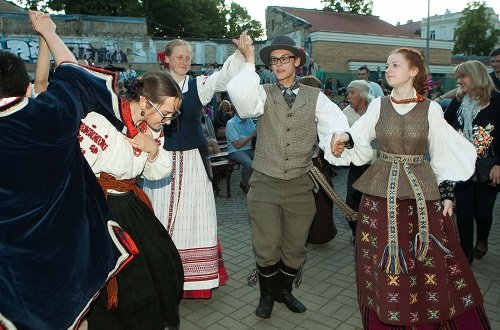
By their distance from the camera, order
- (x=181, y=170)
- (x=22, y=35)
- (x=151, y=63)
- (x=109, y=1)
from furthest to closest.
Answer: (x=109, y=1) < (x=151, y=63) < (x=22, y=35) < (x=181, y=170)

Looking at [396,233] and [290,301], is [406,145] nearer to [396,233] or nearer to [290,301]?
[396,233]

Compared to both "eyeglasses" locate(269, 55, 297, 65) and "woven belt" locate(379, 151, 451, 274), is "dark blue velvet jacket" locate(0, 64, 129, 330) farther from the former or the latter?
"woven belt" locate(379, 151, 451, 274)

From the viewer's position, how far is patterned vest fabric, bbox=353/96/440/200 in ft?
9.21

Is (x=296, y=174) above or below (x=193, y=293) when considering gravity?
above

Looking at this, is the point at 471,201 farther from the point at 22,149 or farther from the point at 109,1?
the point at 109,1

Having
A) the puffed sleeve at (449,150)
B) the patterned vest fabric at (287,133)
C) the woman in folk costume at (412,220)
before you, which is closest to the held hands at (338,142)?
the woman in folk costume at (412,220)

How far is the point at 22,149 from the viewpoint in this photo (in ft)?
4.99

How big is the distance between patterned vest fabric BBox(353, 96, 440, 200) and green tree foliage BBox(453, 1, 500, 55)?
4619cm

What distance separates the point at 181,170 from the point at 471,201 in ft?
9.30

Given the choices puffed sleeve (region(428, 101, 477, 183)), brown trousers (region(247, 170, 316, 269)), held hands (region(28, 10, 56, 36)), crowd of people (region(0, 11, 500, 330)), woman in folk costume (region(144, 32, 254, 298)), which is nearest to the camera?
crowd of people (region(0, 11, 500, 330))

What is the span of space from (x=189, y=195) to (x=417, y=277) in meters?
1.80

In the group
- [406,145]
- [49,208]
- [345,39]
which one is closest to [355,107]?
[406,145]

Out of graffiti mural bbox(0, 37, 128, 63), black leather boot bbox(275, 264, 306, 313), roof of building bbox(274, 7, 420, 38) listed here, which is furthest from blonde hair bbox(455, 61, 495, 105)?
roof of building bbox(274, 7, 420, 38)

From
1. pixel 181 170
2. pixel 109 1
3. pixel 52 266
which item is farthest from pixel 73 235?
pixel 109 1
